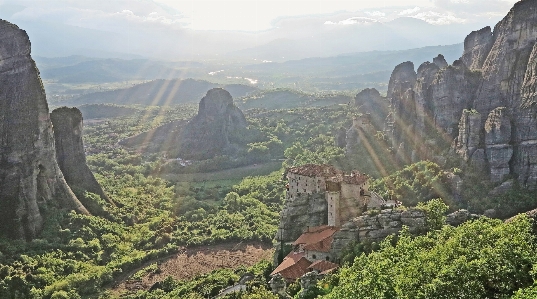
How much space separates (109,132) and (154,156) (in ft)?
171

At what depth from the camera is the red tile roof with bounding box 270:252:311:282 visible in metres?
43.8

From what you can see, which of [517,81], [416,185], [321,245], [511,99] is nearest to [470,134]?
[511,99]

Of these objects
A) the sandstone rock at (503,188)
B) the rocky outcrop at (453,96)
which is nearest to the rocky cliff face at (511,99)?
the sandstone rock at (503,188)

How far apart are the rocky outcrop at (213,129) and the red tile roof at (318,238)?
8285cm

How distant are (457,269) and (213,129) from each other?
117 m

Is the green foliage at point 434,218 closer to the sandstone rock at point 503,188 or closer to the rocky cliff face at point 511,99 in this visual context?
the sandstone rock at point 503,188

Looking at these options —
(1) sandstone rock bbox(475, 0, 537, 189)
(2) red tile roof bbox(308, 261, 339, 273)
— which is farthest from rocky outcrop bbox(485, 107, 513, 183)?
(2) red tile roof bbox(308, 261, 339, 273)

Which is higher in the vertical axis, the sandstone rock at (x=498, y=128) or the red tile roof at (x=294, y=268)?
the sandstone rock at (x=498, y=128)

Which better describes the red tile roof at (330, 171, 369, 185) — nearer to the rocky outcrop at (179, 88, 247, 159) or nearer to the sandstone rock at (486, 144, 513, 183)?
the sandstone rock at (486, 144, 513, 183)

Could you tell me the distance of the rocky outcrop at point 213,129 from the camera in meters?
134

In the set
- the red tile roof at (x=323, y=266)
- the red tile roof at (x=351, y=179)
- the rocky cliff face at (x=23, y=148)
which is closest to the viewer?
Answer: the red tile roof at (x=323, y=266)

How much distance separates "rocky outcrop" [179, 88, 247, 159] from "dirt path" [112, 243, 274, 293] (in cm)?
6136

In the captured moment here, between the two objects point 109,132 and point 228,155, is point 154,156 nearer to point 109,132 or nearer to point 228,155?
point 228,155

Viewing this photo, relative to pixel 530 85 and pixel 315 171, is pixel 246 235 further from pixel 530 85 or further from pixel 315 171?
pixel 530 85
